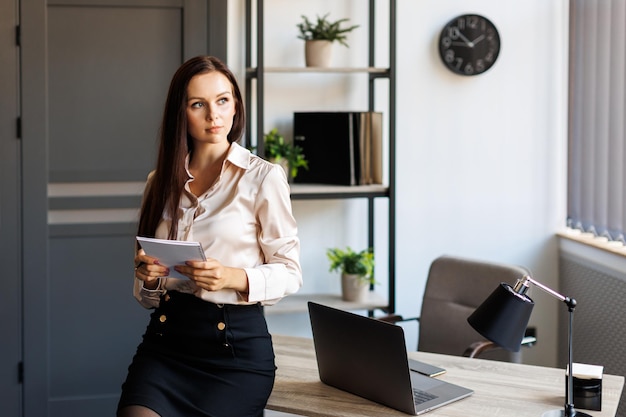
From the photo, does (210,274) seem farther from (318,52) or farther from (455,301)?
(318,52)

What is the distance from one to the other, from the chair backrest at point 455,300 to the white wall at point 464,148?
2.29ft

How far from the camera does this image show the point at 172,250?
6.99 feet

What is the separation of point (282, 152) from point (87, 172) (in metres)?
0.88

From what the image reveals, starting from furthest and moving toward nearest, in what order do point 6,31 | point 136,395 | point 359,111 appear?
point 359,111
point 6,31
point 136,395

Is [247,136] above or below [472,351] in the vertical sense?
above

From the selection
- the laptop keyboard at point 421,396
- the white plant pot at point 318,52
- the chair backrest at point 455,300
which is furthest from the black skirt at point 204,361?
the white plant pot at point 318,52

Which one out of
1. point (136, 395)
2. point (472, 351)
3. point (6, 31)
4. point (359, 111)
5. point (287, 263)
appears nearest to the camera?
point (136, 395)

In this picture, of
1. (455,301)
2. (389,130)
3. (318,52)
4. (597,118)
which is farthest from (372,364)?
(597,118)

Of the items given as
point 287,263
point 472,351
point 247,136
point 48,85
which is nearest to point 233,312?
point 287,263

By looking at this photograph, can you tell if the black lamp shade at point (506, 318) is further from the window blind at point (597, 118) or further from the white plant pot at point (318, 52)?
the white plant pot at point (318, 52)

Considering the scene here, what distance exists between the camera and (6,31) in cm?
363

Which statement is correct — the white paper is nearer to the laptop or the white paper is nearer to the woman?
the woman

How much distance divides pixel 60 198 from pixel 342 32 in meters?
1.47

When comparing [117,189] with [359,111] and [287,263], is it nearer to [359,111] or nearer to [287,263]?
[359,111]
